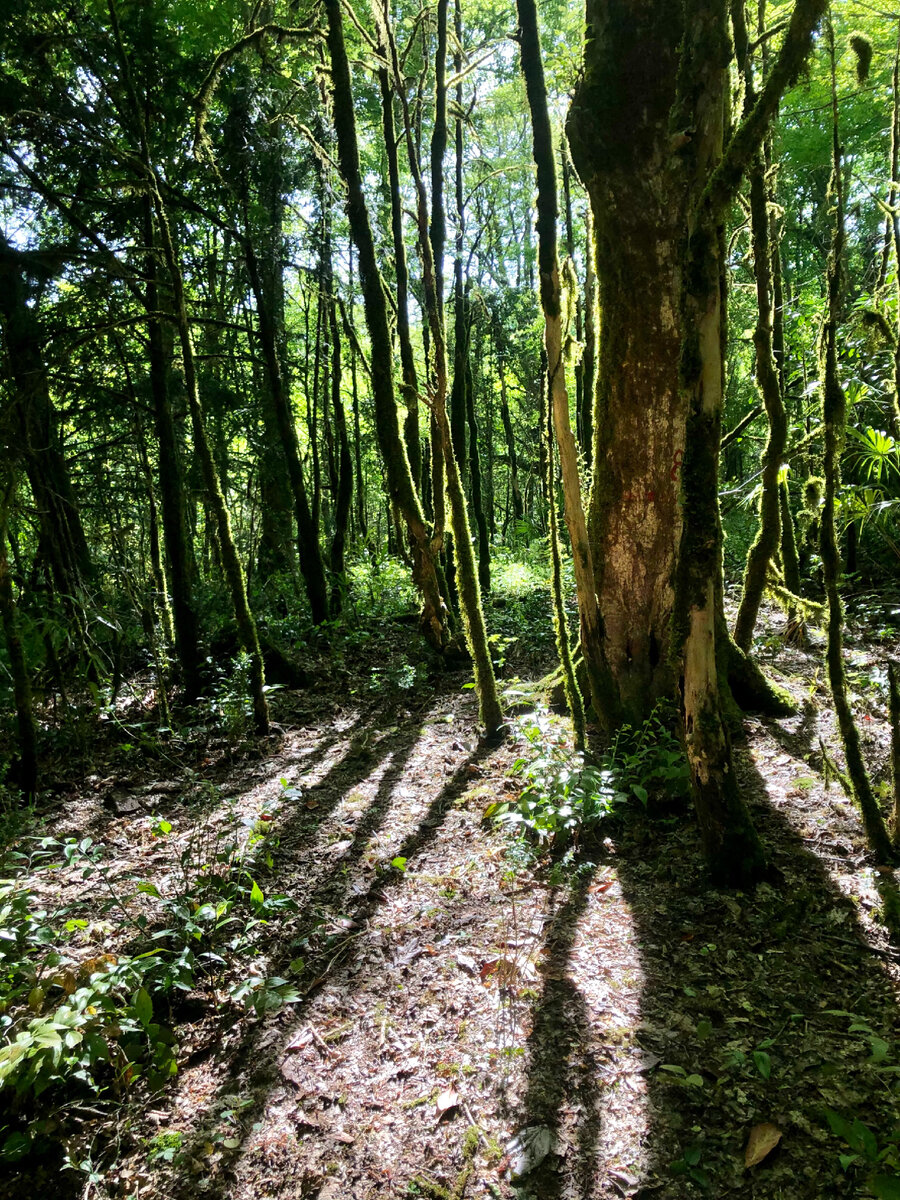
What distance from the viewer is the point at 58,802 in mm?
5879

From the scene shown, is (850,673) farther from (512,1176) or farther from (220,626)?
(220,626)

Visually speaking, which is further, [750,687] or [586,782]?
[750,687]

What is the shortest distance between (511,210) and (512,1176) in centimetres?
2384

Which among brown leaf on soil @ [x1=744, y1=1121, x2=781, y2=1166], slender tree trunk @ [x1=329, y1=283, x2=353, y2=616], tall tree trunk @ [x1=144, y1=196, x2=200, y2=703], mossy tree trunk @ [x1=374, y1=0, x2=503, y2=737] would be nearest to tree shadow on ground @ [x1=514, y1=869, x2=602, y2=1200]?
brown leaf on soil @ [x1=744, y1=1121, x2=781, y2=1166]

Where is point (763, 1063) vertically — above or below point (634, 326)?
below

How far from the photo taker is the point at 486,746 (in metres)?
6.15

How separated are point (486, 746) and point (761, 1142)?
4.14 meters

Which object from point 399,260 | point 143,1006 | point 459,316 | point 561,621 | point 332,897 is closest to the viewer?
point 143,1006

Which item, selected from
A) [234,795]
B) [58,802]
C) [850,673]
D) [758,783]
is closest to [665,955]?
[758,783]

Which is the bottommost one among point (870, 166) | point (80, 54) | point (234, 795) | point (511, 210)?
point (234, 795)

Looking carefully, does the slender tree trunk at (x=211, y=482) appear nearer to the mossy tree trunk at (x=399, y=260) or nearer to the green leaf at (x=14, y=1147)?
the mossy tree trunk at (x=399, y=260)

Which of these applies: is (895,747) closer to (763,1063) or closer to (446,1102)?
(763,1063)

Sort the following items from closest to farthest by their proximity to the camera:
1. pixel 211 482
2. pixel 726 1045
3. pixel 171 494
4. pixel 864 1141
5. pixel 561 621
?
pixel 864 1141 → pixel 726 1045 → pixel 561 621 → pixel 211 482 → pixel 171 494

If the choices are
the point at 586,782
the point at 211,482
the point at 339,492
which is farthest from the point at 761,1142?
the point at 339,492
